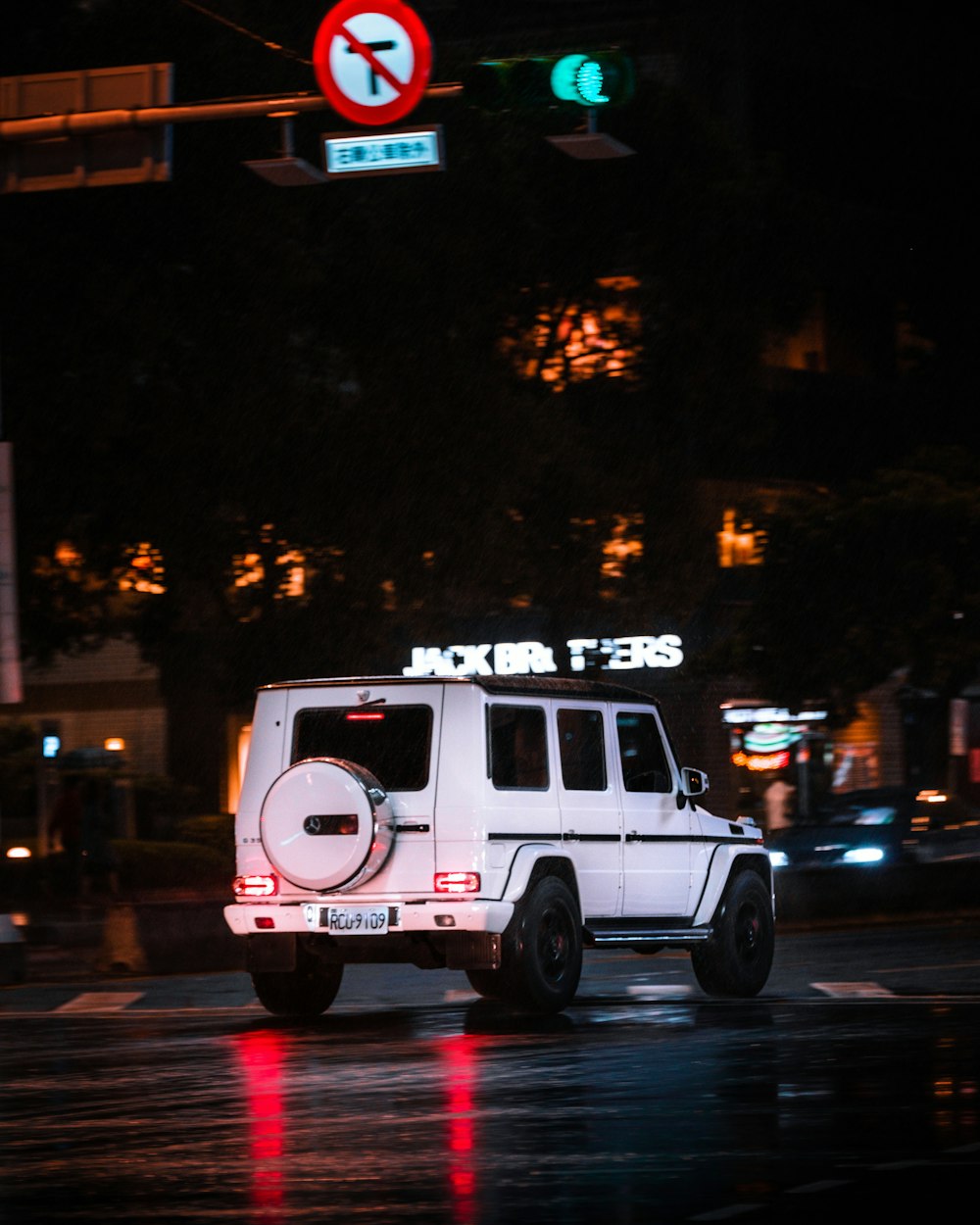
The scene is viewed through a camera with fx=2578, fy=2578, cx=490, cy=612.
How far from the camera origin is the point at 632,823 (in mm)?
17219

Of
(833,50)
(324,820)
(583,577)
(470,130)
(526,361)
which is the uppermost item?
(833,50)

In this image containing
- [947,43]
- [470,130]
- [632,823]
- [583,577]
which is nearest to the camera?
[632,823]

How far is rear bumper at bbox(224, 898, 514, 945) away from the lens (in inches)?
612

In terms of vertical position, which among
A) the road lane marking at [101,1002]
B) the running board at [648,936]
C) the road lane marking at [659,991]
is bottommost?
the road lane marking at [659,991]

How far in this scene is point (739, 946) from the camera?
18.0 meters

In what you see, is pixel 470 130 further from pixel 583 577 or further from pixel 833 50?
pixel 833 50

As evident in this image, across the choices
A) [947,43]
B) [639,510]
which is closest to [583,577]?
[639,510]

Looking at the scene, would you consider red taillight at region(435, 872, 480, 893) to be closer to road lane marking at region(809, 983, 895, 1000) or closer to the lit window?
road lane marking at region(809, 983, 895, 1000)

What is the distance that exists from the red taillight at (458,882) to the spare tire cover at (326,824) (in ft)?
1.28

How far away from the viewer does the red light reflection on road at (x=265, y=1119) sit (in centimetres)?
841

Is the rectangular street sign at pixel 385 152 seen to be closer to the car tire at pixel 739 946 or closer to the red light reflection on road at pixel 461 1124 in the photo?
the red light reflection on road at pixel 461 1124

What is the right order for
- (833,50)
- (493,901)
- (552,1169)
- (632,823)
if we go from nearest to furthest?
(552,1169) → (493,901) → (632,823) → (833,50)

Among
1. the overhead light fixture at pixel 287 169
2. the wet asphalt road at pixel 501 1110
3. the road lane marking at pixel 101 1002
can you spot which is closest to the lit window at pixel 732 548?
the road lane marking at pixel 101 1002

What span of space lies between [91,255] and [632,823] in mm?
12500
